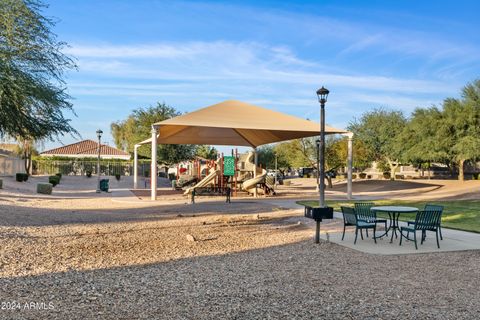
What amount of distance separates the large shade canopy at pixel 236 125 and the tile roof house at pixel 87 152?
4217cm

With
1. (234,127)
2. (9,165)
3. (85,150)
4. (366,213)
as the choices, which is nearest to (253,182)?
(234,127)

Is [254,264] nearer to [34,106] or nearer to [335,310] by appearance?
[335,310]

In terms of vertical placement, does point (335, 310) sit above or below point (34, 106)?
below

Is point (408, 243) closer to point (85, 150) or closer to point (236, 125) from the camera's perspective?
point (236, 125)

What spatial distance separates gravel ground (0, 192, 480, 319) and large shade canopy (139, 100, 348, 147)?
1058 centimetres

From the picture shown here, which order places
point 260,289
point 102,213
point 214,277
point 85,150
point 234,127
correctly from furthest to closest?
point 85,150 → point 234,127 → point 102,213 → point 214,277 → point 260,289

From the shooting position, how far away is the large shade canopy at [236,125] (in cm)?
2286

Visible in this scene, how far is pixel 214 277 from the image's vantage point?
289 inches

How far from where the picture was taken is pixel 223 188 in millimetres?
27578

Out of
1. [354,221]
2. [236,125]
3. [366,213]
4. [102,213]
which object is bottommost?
[102,213]

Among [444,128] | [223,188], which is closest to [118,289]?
[223,188]

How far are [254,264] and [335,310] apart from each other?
2.87 meters

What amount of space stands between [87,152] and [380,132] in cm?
4959

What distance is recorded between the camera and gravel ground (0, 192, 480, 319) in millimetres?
5629
